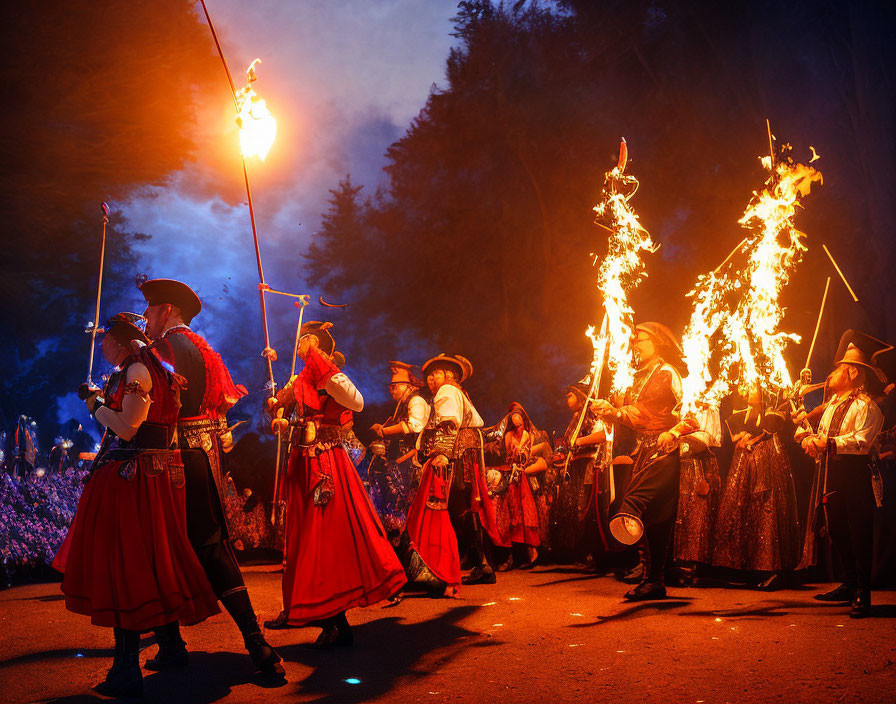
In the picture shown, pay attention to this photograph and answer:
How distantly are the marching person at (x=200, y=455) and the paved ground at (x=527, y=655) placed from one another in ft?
0.71

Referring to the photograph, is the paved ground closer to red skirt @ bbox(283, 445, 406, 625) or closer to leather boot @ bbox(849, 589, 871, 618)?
leather boot @ bbox(849, 589, 871, 618)

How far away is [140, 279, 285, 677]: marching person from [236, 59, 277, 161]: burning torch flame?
1.50m

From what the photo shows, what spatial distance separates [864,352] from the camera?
19.8 ft

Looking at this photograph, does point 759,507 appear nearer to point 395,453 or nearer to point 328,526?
point 328,526

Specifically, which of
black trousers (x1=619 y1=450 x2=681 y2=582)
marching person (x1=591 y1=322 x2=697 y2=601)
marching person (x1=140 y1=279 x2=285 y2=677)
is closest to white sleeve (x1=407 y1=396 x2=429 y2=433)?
marching person (x1=591 y1=322 x2=697 y2=601)

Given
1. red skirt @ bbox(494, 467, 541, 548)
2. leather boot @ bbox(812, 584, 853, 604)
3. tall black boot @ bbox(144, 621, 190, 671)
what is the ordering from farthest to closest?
red skirt @ bbox(494, 467, 541, 548) → leather boot @ bbox(812, 584, 853, 604) → tall black boot @ bbox(144, 621, 190, 671)

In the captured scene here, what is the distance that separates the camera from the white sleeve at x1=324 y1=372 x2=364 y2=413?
15.9 ft

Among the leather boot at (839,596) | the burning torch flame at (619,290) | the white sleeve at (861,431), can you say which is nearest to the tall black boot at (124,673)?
the burning torch flame at (619,290)

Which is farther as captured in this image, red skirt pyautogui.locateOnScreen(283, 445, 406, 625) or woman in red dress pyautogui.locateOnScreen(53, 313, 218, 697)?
red skirt pyautogui.locateOnScreen(283, 445, 406, 625)

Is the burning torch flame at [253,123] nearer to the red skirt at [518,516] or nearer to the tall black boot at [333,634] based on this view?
the tall black boot at [333,634]

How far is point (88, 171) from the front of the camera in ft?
39.0

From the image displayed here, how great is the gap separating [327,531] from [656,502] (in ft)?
9.24

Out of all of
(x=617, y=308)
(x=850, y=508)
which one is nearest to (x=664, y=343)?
(x=617, y=308)

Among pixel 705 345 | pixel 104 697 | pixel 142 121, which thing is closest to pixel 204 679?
pixel 104 697
